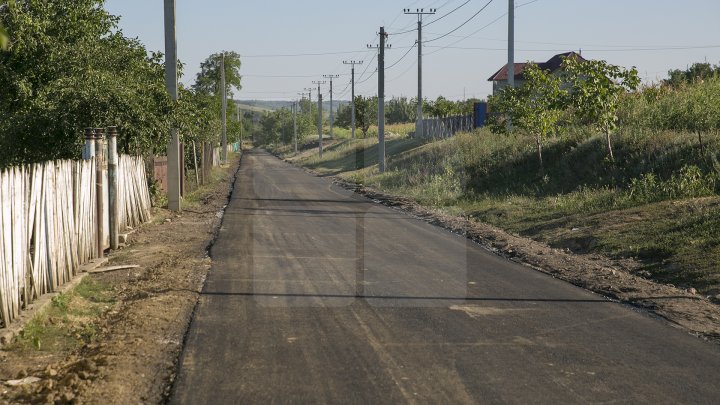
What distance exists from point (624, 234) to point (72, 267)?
10101 millimetres

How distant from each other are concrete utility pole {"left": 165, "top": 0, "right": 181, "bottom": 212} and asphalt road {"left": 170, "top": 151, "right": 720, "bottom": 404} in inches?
360

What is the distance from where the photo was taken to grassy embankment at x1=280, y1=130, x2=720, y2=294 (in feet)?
→ 45.9

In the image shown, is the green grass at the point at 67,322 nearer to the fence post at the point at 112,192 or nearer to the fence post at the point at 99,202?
the fence post at the point at 99,202

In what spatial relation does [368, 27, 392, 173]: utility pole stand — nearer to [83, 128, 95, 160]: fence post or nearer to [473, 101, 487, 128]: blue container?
[473, 101, 487, 128]: blue container

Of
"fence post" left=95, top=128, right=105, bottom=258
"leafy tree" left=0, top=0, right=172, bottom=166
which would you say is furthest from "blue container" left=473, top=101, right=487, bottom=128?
"fence post" left=95, top=128, right=105, bottom=258

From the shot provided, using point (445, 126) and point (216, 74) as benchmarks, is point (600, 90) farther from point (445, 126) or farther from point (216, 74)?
point (216, 74)

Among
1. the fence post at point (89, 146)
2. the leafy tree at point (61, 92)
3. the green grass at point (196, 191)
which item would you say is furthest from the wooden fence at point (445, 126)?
→ the fence post at point (89, 146)

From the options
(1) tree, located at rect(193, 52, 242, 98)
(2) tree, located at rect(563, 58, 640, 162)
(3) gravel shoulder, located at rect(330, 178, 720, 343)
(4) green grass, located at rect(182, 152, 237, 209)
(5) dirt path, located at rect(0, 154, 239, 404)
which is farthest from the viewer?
(1) tree, located at rect(193, 52, 242, 98)

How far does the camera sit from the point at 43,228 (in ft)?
32.8

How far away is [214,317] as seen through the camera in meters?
9.27

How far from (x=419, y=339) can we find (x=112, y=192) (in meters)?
8.57

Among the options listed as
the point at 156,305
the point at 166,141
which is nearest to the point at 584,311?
the point at 156,305

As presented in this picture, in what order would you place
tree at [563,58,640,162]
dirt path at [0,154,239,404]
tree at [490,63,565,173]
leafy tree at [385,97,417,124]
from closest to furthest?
1. dirt path at [0,154,239,404]
2. tree at [563,58,640,162]
3. tree at [490,63,565,173]
4. leafy tree at [385,97,417,124]

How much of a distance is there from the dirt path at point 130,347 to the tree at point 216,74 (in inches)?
2867
